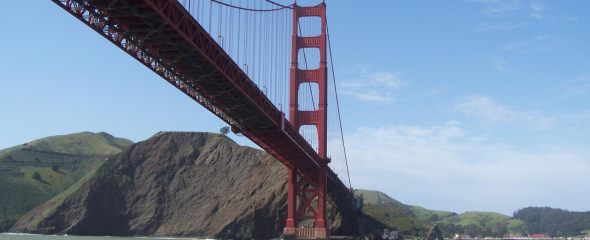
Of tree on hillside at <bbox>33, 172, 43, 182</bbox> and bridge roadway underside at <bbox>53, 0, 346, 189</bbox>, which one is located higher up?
tree on hillside at <bbox>33, 172, 43, 182</bbox>

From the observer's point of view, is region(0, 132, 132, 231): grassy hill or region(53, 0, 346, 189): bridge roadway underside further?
region(0, 132, 132, 231): grassy hill

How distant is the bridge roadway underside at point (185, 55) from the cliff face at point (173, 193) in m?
50.5

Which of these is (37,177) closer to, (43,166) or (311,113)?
(43,166)

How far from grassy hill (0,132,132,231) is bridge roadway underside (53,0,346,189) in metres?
86.2

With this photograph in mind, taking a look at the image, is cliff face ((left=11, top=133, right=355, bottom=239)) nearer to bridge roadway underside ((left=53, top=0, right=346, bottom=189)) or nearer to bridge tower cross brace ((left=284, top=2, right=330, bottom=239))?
bridge tower cross brace ((left=284, top=2, right=330, bottom=239))

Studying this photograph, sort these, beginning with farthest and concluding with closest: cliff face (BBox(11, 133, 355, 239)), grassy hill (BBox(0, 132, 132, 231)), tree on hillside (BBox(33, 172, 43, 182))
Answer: tree on hillside (BBox(33, 172, 43, 182)) < grassy hill (BBox(0, 132, 132, 231)) < cliff face (BBox(11, 133, 355, 239))

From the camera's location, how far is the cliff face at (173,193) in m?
107

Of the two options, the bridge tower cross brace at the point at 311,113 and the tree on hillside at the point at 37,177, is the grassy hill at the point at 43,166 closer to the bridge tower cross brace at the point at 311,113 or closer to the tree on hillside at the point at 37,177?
the tree on hillside at the point at 37,177

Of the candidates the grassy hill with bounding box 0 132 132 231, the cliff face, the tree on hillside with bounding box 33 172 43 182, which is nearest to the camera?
the cliff face

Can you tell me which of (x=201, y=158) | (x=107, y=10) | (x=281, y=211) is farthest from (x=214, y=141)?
(x=107, y=10)

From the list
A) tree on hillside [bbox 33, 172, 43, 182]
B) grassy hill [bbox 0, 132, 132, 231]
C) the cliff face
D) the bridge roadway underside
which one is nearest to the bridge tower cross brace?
the bridge roadway underside

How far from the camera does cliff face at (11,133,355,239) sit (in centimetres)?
10669

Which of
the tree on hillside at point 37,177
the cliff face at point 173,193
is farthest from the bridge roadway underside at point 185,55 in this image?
the tree on hillside at point 37,177

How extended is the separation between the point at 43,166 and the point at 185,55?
423 feet
